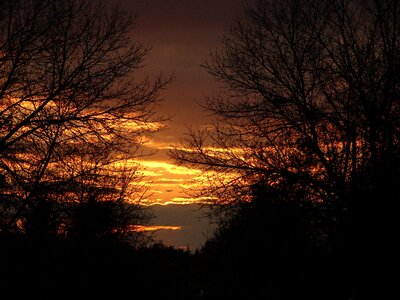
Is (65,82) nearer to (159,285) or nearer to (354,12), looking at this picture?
(354,12)

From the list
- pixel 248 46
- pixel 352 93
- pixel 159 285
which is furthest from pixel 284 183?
pixel 159 285

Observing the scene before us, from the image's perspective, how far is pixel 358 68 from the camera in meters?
14.0

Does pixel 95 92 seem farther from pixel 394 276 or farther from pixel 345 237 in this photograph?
pixel 394 276

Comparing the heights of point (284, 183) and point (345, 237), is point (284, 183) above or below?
above

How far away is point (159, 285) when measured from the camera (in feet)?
106

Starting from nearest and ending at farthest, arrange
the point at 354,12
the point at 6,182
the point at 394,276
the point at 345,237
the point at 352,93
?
the point at 6,182
the point at 394,276
the point at 345,237
the point at 352,93
the point at 354,12

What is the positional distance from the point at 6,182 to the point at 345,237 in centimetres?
758

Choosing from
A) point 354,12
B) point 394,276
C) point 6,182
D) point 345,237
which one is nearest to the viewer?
point 6,182

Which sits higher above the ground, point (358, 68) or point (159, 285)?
point (358, 68)

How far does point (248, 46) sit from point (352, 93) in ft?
11.4

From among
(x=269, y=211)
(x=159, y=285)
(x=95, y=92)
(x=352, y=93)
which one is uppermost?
(x=352, y=93)

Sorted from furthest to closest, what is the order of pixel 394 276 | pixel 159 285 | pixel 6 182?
pixel 159 285 < pixel 394 276 < pixel 6 182

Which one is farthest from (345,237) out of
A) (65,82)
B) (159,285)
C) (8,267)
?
(159,285)

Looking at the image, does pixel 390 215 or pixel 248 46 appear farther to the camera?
pixel 248 46
